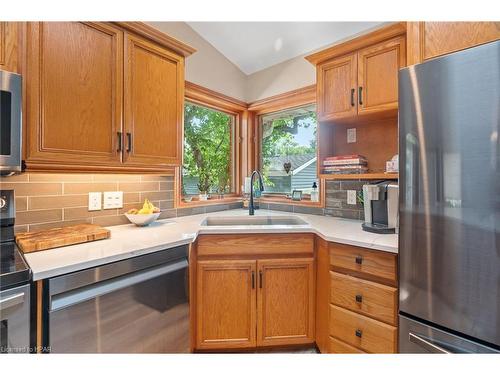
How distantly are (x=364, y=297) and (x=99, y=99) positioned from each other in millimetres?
1860

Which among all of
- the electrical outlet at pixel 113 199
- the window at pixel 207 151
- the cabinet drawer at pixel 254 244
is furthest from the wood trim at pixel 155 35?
the cabinet drawer at pixel 254 244

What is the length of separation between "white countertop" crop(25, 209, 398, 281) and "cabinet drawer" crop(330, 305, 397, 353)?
0.41 metres

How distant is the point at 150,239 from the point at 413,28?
6.00 feet

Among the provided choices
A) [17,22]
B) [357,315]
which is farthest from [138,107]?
[357,315]

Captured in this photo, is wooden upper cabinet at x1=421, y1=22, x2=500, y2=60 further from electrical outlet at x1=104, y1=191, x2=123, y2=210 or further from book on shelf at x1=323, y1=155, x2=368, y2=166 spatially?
electrical outlet at x1=104, y1=191, x2=123, y2=210

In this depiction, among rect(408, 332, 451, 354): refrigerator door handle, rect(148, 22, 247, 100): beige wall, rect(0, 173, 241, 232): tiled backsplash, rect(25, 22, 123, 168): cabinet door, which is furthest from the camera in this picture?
rect(148, 22, 247, 100): beige wall

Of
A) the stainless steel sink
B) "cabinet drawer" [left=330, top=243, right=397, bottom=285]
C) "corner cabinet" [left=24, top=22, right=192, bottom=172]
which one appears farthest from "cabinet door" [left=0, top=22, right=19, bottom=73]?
"cabinet drawer" [left=330, top=243, right=397, bottom=285]

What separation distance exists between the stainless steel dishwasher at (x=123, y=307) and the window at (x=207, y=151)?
3.67 ft

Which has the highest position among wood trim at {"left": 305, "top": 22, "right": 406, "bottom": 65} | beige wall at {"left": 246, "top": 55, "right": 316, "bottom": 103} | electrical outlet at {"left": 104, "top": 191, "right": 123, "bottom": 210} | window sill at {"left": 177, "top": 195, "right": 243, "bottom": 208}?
beige wall at {"left": 246, "top": 55, "right": 316, "bottom": 103}

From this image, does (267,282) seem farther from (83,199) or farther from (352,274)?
(83,199)

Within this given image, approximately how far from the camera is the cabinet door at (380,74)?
5.11 ft

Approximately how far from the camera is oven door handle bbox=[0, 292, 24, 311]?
815mm

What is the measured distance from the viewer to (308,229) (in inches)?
64.8

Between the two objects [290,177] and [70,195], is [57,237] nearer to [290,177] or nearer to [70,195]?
[70,195]
